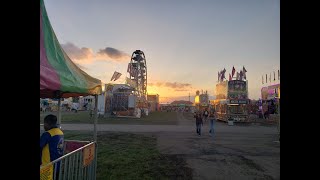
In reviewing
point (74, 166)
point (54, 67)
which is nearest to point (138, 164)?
point (74, 166)

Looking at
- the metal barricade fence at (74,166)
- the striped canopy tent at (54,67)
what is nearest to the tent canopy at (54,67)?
the striped canopy tent at (54,67)

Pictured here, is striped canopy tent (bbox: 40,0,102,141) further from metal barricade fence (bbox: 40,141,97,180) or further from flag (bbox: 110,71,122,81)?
flag (bbox: 110,71,122,81)

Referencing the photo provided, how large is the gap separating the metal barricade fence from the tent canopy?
121 cm

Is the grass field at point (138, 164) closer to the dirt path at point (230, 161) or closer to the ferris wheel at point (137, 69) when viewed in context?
the dirt path at point (230, 161)

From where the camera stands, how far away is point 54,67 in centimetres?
528

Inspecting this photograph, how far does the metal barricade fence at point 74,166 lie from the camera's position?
474 cm

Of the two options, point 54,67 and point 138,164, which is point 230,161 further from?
point 54,67

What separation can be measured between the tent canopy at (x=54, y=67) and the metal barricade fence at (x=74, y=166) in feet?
3.97

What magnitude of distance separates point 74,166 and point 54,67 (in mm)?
2067

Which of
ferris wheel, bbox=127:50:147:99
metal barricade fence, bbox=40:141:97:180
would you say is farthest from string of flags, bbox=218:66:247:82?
metal barricade fence, bbox=40:141:97:180

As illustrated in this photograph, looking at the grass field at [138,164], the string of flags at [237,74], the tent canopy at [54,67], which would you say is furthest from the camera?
the string of flags at [237,74]
